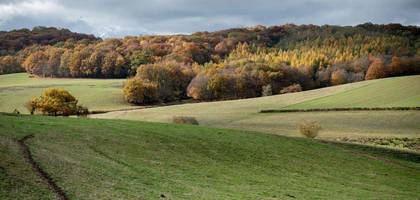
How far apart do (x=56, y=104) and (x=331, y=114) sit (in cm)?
5176

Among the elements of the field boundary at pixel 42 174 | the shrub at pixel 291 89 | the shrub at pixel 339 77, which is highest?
the shrub at pixel 339 77

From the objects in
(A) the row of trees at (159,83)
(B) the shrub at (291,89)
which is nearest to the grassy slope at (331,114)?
(A) the row of trees at (159,83)

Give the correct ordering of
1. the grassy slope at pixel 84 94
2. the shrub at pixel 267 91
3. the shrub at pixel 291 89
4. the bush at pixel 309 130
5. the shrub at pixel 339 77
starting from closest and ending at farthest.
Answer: the bush at pixel 309 130 → the grassy slope at pixel 84 94 → the shrub at pixel 267 91 → the shrub at pixel 291 89 → the shrub at pixel 339 77

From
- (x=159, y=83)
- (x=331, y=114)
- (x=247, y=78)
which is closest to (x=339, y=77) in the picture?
(x=247, y=78)

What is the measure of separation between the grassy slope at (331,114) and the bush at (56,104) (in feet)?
21.5

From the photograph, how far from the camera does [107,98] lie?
125188 mm

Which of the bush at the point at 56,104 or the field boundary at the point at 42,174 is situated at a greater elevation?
the field boundary at the point at 42,174

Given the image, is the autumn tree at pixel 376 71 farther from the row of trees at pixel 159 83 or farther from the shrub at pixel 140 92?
the shrub at pixel 140 92

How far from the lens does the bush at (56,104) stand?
86938 millimetres

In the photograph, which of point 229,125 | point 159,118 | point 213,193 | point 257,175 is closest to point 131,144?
point 257,175

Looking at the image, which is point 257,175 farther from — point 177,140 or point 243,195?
point 177,140

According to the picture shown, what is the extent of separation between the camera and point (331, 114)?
8244cm

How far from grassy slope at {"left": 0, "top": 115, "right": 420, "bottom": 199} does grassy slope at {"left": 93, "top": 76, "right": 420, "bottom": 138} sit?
1044 inches

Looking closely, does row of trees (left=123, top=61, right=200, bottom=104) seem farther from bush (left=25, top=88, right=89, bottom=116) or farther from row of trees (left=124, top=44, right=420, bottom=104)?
bush (left=25, top=88, right=89, bottom=116)
